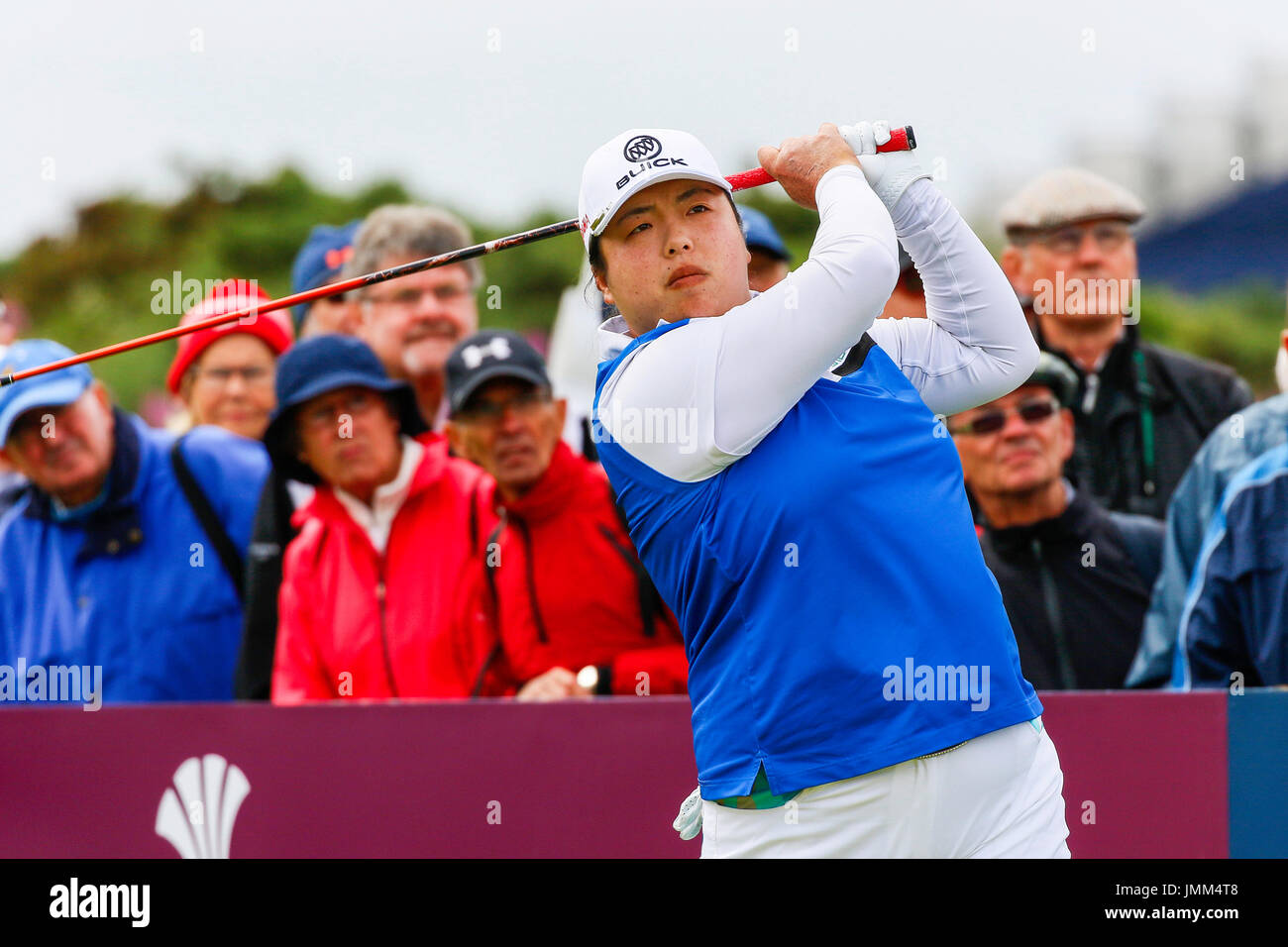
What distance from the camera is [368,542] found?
5.26m

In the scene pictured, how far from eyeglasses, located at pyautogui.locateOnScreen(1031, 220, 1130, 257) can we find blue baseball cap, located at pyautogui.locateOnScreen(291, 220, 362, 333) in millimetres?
2770

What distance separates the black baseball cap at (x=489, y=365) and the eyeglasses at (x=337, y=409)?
0.35 metres

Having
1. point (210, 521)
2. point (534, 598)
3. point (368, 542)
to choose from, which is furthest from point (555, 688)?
point (210, 521)

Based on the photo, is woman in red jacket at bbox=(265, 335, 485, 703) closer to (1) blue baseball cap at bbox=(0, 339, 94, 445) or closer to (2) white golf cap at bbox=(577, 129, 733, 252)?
(1) blue baseball cap at bbox=(0, 339, 94, 445)

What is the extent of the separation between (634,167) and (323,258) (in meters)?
3.81

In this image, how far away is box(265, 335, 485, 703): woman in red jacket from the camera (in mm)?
5109

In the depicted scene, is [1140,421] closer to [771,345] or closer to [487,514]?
[487,514]

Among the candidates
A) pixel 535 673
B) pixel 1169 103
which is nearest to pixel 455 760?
pixel 535 673

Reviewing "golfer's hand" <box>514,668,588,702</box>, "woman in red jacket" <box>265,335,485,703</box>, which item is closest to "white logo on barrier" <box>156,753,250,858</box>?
"woman in red jacket" <box>265,335,485,703</box>

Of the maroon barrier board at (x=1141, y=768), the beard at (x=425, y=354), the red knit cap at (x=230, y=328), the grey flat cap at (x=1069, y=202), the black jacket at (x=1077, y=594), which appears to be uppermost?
the grey flat cap at (x=1069, y=202)

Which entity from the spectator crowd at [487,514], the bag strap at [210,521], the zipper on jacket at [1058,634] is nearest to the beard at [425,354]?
the spectator crowd at [487,514]

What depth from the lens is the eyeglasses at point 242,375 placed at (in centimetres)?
625

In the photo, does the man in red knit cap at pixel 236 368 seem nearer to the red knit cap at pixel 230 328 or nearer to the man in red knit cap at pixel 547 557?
the red knit cap at pixel 230 328
